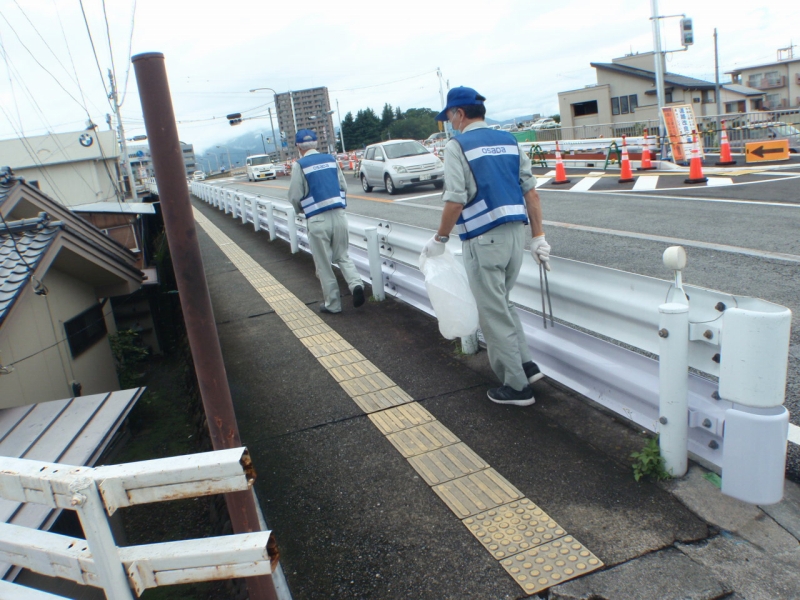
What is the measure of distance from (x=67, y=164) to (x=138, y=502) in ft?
121

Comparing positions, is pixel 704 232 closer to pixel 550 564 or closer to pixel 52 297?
pixel 550 564

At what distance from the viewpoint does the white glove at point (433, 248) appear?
14.0 feet

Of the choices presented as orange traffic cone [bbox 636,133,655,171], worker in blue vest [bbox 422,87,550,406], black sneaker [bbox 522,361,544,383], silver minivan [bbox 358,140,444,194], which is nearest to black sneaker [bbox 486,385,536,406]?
worker in blue vest [bbox 422,87,550,406]

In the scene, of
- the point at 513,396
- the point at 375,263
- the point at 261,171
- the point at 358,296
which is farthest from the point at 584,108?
the point at 513,396

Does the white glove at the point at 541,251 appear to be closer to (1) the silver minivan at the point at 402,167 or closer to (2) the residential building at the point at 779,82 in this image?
(1) the silver minivan at the point at 402,167

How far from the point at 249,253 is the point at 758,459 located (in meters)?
10.6

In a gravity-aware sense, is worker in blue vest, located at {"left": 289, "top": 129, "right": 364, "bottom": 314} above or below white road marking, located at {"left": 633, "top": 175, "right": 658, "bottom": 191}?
above

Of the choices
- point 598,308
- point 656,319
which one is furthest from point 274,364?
point 656,319

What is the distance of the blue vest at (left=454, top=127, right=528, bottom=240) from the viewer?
3855 millimetres

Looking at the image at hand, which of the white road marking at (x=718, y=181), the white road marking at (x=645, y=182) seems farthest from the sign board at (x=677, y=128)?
the white road marking at (x=718, y=181)

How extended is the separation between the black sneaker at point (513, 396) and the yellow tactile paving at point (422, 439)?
0.44 m

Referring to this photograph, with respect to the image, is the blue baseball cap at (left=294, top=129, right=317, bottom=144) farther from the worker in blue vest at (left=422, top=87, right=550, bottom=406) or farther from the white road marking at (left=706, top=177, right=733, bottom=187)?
the white road marking at (left=706, top=177, right=733, bottom=187)

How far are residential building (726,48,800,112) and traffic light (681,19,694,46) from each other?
37040 mm

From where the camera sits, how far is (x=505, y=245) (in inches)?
154
